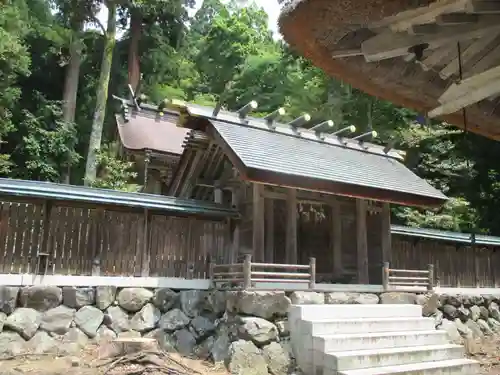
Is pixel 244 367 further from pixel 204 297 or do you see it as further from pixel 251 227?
pixel 251 227

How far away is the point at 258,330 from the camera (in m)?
9.16

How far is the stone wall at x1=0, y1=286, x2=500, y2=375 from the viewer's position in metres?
8.96

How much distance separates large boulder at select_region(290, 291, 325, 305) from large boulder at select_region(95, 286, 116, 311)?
12.6ft

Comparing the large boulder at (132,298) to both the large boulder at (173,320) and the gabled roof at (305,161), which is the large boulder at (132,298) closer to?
the large boulder at (173,320)

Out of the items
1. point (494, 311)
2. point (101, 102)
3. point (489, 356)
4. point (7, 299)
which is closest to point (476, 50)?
point (7, 299)

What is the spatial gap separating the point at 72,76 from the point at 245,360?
19234 mm

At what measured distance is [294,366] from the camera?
29.3ft

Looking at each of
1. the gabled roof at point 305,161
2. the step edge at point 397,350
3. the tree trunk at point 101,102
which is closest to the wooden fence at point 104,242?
the gabled roof at point 305,161

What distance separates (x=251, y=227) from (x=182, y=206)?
177 cm

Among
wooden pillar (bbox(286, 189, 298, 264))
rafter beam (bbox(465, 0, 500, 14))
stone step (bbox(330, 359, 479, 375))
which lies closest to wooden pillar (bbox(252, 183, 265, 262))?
wooden pillar (bbox(286, 189, 298, 264))

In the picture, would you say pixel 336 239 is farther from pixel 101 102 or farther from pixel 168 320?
pixel 101 102

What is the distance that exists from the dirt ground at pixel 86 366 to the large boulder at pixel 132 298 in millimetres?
1087

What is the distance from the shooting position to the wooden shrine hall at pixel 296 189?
11.1 meters

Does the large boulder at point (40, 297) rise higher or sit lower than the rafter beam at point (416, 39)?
lower
